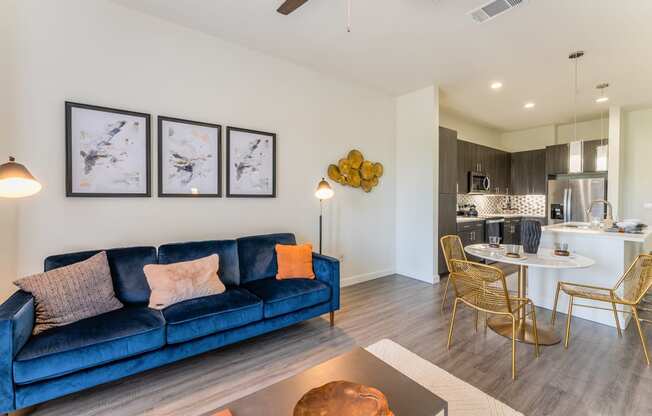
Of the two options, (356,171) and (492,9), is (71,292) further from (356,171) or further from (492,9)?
(492,9)

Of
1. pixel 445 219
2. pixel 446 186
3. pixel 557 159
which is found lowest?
pixel 445 219

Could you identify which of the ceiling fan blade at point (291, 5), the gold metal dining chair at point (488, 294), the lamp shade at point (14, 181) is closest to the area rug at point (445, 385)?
the gold metal dining chair at point (488, 294)

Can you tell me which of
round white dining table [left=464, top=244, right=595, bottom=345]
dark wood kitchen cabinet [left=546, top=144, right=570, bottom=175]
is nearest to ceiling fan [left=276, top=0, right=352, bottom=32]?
round white dining table [left=464, top=244, right=595, bottom=345]

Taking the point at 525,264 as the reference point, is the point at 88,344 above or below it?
below

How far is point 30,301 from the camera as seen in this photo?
181 cm

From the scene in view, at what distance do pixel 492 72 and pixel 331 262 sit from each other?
135 inches

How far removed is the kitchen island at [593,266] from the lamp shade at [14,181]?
16.1 feet

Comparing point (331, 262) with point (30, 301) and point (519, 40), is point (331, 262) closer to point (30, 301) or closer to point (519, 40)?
point (30, 301)

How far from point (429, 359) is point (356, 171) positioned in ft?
8.86

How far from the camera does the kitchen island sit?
2975 millimetres

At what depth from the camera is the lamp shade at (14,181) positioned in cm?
181

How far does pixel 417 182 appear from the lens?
4598 mm

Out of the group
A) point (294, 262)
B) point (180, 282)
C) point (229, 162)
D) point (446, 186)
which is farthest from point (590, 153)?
point (180, 282)

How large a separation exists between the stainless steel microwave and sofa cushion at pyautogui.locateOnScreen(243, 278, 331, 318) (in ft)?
14.3
